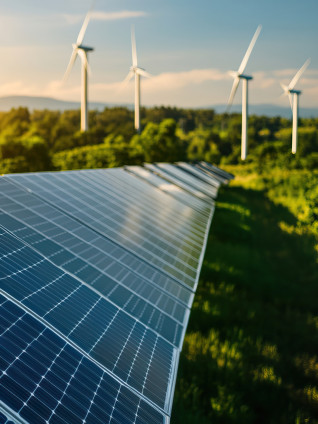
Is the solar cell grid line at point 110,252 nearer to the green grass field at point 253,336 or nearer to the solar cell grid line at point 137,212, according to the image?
the green grass field at point 253,336

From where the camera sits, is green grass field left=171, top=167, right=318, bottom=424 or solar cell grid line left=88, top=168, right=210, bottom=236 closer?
green grass field left=171, top=167, right=318, bottom=424

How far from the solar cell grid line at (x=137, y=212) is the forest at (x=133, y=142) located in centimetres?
3318

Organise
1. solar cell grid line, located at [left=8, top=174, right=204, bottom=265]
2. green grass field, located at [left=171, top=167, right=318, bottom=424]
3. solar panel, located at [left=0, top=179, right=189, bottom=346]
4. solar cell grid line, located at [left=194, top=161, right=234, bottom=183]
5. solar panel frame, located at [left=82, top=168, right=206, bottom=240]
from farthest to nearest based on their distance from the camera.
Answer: solar cell grid line, located at [left=194, top=161, right=234, bottom=183] < solar panel frame, located at [left=82, top=168, right=206, bottom=240] < solar cell grid line, located at [left=8, top=174, right=204, bottom=265] < green grass field, located at [left=171, top=167, right=318, bottom=424] < solar panel, located at [left=0, top=179, right=189, bottom=346]

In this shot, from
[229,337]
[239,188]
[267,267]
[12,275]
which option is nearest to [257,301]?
[229,337]

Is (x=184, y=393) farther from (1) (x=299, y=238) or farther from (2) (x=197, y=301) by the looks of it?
(1) (x=299, y=238)

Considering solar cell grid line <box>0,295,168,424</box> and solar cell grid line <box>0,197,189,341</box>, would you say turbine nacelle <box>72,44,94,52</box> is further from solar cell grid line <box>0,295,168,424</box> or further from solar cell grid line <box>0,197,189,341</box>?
solar cell grid line <box>0,295,168,424</box>

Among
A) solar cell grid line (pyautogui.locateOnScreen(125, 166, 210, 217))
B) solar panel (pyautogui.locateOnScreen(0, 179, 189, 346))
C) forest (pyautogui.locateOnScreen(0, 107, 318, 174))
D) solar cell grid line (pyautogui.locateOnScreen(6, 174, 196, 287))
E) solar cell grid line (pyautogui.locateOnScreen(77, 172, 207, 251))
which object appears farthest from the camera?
forest (pyautogui.locateOnScreen(0, 107, 318, 174))

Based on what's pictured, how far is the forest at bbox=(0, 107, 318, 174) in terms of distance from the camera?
2311 inches

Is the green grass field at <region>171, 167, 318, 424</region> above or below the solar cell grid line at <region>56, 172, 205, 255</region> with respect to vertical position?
below

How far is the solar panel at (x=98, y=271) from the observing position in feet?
28.2

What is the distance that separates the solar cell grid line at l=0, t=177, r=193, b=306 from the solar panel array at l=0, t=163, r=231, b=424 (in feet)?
0.13

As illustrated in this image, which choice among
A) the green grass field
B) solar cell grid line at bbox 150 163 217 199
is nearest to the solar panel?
the green grass field

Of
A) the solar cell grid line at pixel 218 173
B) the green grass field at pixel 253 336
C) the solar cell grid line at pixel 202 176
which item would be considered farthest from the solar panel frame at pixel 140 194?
the solar cell grid line at pixel 218 173

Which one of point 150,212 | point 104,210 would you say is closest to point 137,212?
point 150,212
